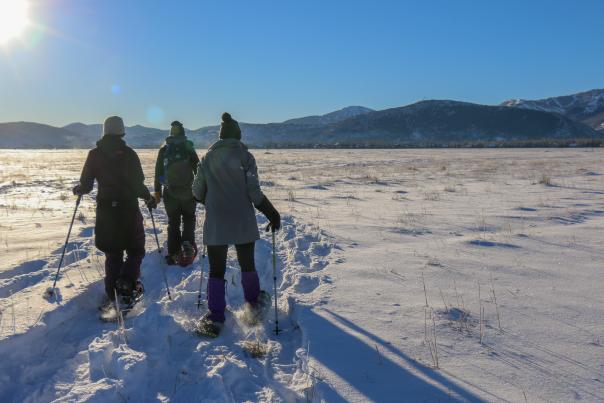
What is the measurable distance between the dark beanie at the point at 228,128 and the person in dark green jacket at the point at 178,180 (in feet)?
6.75

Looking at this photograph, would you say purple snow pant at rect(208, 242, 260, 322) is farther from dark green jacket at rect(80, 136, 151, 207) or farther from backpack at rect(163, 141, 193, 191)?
backpack at rect(163, 141, 193, 191)

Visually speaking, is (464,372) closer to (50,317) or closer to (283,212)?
(50,317)

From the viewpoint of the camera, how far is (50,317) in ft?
13.7

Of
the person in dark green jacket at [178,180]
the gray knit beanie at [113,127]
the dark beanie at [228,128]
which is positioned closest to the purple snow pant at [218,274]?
the dark beanie at [228,128]

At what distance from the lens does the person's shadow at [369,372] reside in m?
2.78

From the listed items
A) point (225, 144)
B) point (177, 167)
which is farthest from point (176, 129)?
point (225, 144)

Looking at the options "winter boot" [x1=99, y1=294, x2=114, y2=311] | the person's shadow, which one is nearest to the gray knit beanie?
Result: "winter boot" [x1=99, y1=294, x2=114, y2=311]

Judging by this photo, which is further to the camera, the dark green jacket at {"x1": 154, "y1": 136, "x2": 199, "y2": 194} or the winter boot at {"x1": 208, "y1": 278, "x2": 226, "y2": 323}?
the dark green jacket at {"x1": 154, "y1": 136, "x2": 199, "y2": 194}

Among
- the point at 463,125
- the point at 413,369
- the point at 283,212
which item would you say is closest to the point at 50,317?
the point at 413,369

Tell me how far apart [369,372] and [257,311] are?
56.4 inches

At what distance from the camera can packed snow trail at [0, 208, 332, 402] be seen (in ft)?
9.87

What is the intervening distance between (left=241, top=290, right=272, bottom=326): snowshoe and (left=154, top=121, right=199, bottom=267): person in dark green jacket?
89.1 inches

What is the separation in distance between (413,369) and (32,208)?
38.7 feet

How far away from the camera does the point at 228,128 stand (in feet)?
12.9
